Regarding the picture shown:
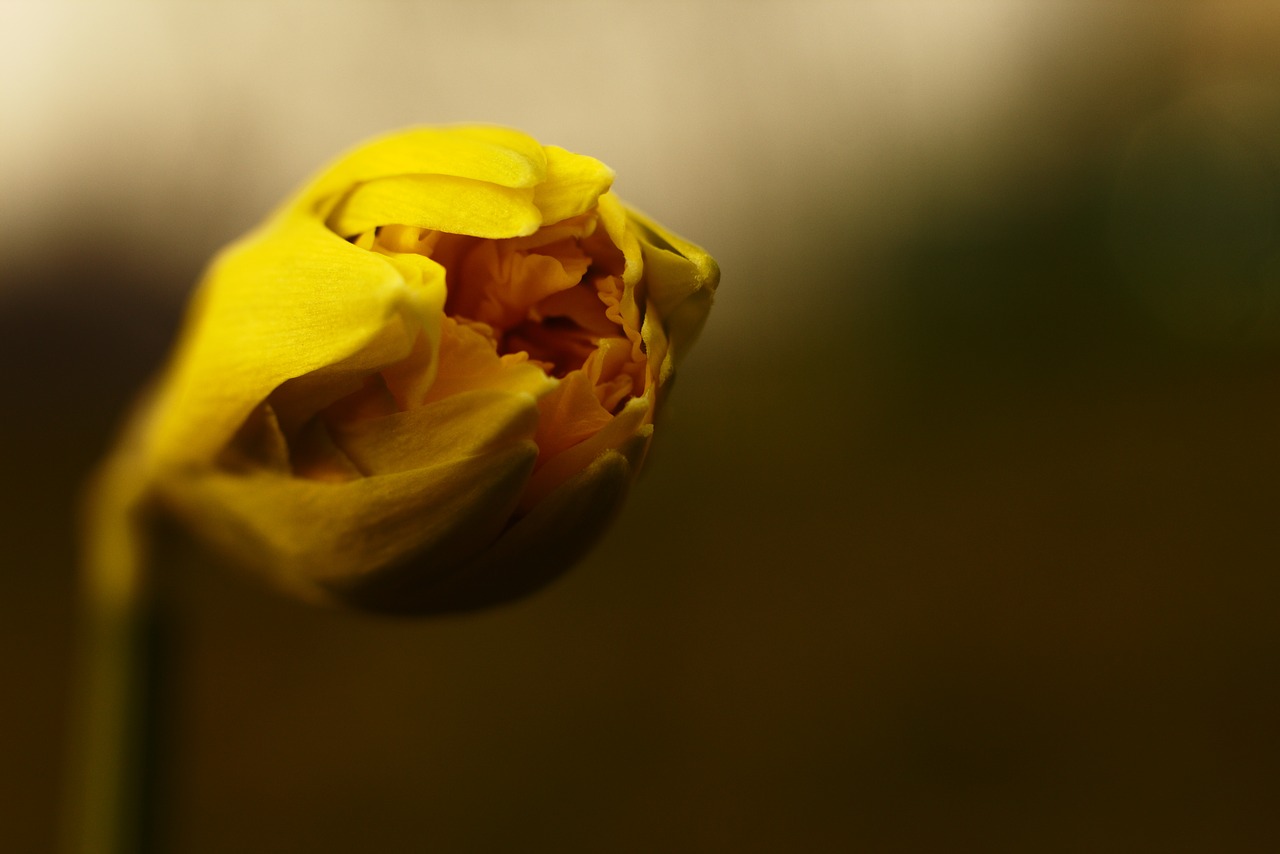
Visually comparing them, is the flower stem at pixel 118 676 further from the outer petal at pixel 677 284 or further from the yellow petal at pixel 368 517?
the outer petal at pixel 677 284

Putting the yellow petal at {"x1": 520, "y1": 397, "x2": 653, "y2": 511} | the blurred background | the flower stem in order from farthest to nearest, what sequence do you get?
the blurred background < the flower stem < the yellow petal at {"x1": 520, "y1": 397, "x2": 653, "y2": 511}

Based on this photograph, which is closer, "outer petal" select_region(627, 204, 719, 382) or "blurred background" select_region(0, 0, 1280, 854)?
"outer petal" select_region(627, 204, 719, 382)

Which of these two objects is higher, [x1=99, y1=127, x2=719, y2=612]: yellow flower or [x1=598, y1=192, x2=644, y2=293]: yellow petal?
[x1=598, y1=192, x2=644, y2=293]: yellow petal

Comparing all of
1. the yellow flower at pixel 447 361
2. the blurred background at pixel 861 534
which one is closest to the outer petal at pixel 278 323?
the yellow flower at pixel 447 361

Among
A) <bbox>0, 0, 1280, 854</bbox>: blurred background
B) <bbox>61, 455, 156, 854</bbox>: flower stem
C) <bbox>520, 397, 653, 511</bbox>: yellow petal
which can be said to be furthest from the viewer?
<bbox>0, 0, 1280, 854</bbox>: blurred background

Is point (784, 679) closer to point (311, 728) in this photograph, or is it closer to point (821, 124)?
point (311, 728)

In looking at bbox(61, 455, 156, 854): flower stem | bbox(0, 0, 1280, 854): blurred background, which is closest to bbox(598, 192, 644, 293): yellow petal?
bbox(61, 455, 156, 854): flower stem

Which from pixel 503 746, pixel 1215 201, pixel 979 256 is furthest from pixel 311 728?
pixel 1215 201

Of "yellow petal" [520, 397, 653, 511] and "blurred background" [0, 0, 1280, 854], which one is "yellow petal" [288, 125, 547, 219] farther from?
"blurred background" [0, 0, 1280, 854]
